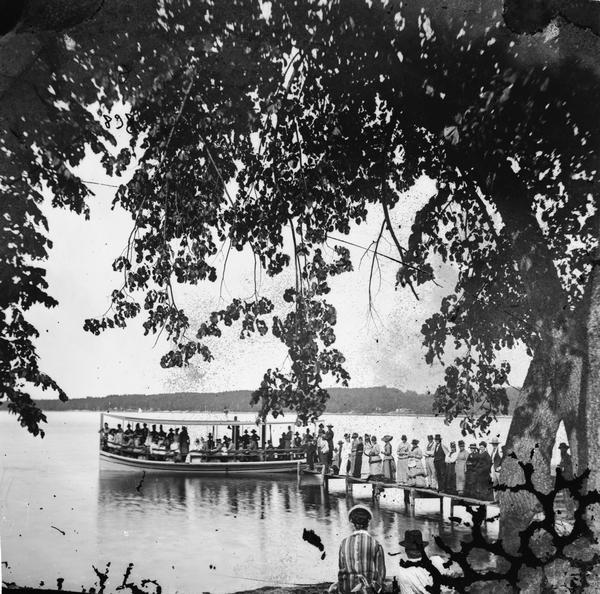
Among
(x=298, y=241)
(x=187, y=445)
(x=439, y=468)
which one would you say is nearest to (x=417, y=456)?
(x=439, y=468)

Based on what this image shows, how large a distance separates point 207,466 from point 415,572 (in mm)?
9964

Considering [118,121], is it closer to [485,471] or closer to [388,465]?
[485,471]

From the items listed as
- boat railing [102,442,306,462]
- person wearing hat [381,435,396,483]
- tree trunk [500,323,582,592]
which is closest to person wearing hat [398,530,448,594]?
tree trunk [500,323,582,592]

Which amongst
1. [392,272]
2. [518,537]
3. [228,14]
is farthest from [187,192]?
[518,537]

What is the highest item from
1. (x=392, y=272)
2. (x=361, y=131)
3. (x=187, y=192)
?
(x=361, y=131)

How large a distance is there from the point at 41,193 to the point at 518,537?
8.62 ft

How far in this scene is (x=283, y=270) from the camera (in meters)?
3.46

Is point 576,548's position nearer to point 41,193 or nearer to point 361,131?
point 361,131

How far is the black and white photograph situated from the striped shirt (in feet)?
1.03

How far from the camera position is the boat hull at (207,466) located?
9.41m

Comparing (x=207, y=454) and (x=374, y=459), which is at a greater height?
(x=374, y=459)

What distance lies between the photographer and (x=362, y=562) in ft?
7.66

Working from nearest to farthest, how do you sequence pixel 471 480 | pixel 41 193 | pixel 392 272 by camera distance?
pixel 41 193 < pixel 392 272 < pixel 471 480

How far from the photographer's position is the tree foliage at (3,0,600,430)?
2.99 meters
